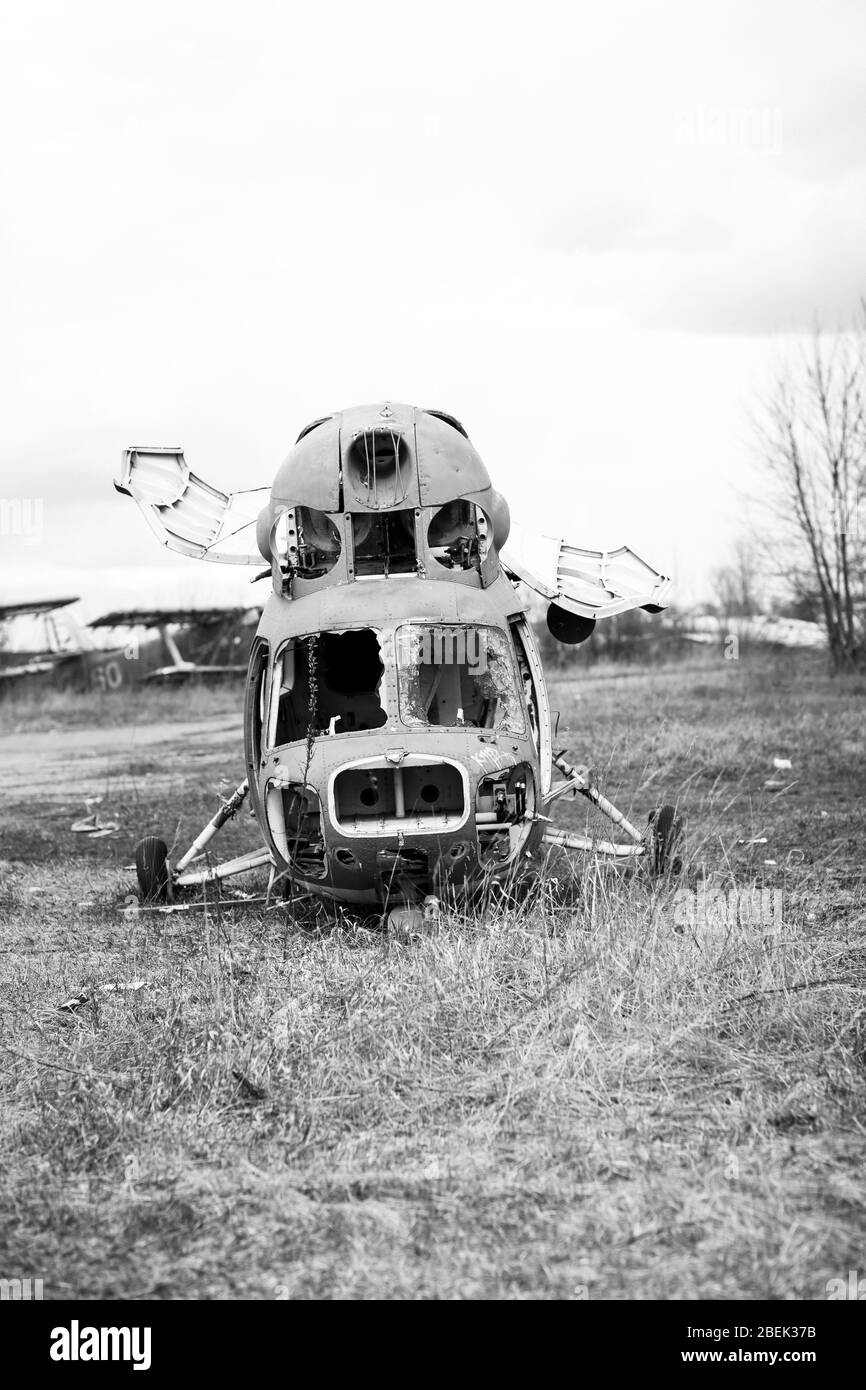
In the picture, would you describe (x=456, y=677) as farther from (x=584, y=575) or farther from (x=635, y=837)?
(x=635, y=837)

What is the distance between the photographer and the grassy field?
396 cm

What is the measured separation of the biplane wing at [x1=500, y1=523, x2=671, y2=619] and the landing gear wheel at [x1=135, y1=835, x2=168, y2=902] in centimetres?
339

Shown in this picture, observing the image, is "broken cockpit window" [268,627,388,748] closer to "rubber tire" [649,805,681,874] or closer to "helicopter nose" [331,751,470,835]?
"helicopter nose" [331,751,470,835]

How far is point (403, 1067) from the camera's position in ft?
17.7

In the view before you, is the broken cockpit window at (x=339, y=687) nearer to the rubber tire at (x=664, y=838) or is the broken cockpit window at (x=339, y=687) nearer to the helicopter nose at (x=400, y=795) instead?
the helicopter nose at (x=400, y=795)

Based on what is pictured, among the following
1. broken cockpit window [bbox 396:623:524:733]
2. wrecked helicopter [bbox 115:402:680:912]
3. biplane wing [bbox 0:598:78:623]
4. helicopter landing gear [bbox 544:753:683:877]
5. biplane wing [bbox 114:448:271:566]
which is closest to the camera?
wrecked helicopter [bbox 115:402:680:912]

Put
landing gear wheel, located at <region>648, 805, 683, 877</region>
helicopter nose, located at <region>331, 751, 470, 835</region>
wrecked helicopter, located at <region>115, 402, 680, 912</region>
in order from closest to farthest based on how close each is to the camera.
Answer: helicopter nose, located at <region>331, 751, 470, 835</region>
wrecked helicopter, located at <region>115, 402, 680, 912</region>
landing gear wheel, located at <region>648, 805, 683, 877</region>

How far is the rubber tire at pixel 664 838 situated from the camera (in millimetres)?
9328

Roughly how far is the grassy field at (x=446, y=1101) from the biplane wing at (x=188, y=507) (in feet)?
9.06

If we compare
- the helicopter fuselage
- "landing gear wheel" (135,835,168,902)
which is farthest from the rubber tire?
"landing gear wheel" (135,835,168,902)

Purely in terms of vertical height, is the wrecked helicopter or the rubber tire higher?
the wrecked helicopter

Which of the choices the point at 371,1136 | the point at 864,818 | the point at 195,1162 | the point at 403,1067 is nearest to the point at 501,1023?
the point at 403,1067
